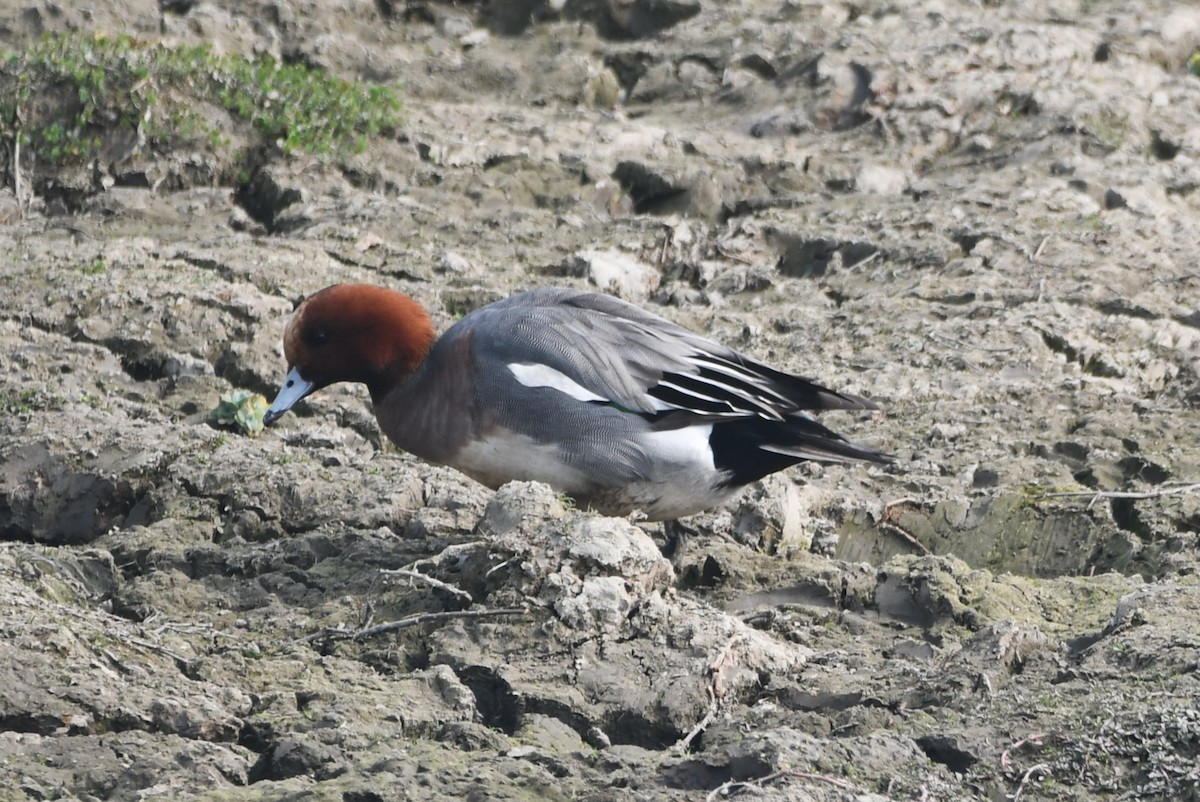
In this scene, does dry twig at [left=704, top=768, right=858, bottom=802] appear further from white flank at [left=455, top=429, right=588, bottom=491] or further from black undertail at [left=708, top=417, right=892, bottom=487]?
black undertail at [left=708, top=417, right=892, bottom=487]

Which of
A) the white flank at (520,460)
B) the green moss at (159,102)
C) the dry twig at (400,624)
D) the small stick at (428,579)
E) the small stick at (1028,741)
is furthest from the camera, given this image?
the green moss at (159,102)

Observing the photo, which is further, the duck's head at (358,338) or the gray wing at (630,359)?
the duck's head at (358,338)

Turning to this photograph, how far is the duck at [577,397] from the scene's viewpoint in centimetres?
532

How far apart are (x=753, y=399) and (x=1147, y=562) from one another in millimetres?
1406

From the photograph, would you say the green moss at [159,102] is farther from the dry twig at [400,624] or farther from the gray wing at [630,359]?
the dry twig at [400,624]

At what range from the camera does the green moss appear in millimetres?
8484

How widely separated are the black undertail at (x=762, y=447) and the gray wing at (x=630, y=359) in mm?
44

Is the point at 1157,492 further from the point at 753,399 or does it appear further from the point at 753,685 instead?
the point at 753,685

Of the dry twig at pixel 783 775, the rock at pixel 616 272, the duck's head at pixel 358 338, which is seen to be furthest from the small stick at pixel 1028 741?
the rock at pixel 616 272

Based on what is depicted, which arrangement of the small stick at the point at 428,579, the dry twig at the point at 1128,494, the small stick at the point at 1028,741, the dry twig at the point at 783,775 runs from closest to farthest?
the dry twig at the point at 783,775, the small stick at the point at 1028,741, the small stick at the point at 428,579, the dry twig at the point at 1128,494

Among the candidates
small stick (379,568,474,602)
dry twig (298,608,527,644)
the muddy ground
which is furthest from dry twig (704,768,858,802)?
small stick (379,568,474,602)

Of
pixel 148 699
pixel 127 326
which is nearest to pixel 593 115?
pixel 127 326

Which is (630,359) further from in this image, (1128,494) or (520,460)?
(1128,494)

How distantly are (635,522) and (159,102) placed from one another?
438cm
